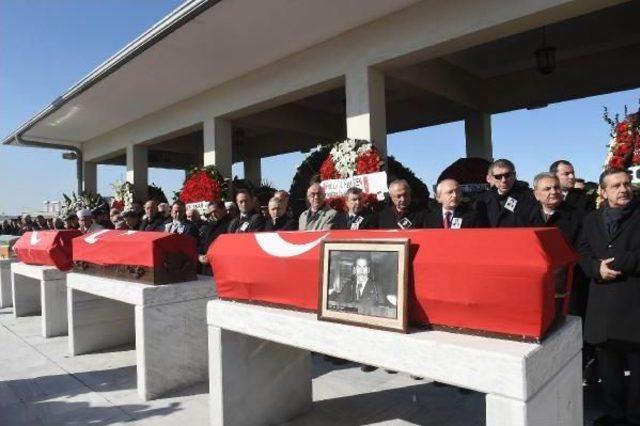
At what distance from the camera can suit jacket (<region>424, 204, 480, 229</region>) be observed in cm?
350

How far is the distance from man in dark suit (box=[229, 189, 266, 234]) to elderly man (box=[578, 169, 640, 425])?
120 inches

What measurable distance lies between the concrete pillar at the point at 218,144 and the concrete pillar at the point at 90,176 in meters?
7.26

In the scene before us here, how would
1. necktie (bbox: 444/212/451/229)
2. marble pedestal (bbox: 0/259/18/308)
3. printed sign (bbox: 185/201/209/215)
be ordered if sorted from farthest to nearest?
marble pedestal (bbox: 0/259/18/308) < printed sign (bbox: 185/201/209/215) < necktie (bbox: 444/212/451/229)

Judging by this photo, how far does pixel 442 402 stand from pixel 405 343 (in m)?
1.75

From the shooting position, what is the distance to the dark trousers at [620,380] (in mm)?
2984

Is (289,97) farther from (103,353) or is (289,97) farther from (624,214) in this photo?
(624,214)

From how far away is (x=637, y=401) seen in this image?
9.83 feet

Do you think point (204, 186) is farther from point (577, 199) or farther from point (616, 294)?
point (616, 294)

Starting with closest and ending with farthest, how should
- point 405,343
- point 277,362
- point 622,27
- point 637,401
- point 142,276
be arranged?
point 405,343 → point 637,401 → point 277,362 → point 142,276 → point 622,27

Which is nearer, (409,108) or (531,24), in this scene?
(531,24)

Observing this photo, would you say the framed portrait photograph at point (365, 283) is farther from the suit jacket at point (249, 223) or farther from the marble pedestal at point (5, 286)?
the marble pedestal at point (5, 286)

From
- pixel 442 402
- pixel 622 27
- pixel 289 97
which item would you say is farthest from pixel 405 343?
pixel 622 27

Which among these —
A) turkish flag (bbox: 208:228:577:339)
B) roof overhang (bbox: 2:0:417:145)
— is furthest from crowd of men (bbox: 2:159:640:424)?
roof overhang (bbox: 2:0:417:145)

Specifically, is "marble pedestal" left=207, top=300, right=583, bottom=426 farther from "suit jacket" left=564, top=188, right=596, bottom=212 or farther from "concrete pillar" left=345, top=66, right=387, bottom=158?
"concrete pillar" left=345, top=66, right=387, bottom=158
